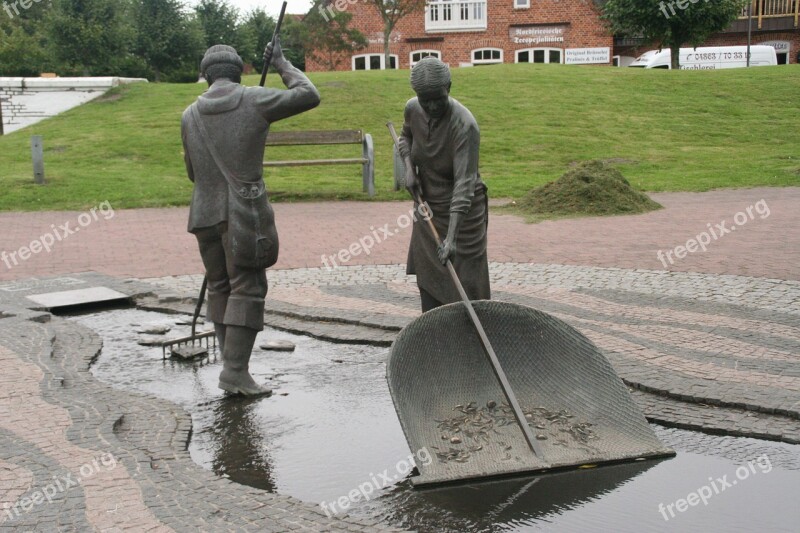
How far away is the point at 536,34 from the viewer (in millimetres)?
45000

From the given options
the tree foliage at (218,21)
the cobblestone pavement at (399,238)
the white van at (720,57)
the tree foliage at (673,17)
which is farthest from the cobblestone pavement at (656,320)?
the tree foliage at (218,21)

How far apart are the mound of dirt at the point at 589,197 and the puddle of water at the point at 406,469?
9.11 meters

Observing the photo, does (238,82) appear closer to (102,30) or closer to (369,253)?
(369,253)

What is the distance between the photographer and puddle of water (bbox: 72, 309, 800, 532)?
4.18 metres

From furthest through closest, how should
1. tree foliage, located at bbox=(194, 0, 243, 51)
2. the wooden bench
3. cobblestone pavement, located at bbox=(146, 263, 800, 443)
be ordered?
tree foliage, located at bbox=(194, 0, 243, 51) → the wooden bench → cobblestone pavement, located at bbox=(146, 263, 800, 443)

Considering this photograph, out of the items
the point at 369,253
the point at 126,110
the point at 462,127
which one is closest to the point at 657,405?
the point at 462,127

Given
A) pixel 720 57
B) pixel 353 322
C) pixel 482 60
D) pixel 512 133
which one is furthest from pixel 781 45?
pixel 353 322

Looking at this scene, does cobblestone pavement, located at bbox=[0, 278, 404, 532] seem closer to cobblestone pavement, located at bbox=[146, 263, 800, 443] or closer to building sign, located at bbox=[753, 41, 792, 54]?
cobblestone pavement, located at bbox=[146, 263, 800, 443]

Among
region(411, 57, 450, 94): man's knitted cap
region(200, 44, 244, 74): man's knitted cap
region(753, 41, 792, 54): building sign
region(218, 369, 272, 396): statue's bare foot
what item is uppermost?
region(753, 41, 792, 54): building sign

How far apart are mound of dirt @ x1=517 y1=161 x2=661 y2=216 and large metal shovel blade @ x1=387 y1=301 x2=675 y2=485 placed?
381 inches

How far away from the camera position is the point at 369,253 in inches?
463

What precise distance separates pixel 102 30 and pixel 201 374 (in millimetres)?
31343

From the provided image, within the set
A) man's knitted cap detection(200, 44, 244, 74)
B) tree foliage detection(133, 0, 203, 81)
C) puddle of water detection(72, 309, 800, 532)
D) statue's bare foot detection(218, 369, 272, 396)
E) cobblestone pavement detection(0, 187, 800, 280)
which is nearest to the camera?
puddle of water detection(72, 309, 800, 532)

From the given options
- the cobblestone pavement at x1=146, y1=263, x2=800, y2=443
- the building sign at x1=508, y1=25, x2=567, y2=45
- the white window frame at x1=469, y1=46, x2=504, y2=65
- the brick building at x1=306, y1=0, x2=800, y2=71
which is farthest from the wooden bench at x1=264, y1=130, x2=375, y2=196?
the building sign at x1=508, y1=25, x2=567, y2=45
